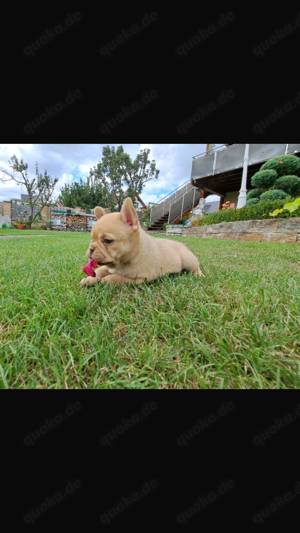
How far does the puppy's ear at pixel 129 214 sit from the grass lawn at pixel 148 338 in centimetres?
58

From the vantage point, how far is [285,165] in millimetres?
9609

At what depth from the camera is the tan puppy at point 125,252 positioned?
161 centimetres

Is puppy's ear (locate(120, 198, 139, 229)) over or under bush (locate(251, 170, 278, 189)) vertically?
under

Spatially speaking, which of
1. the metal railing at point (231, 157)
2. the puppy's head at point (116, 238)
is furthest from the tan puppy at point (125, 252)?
the metal railing at point (231, 157)

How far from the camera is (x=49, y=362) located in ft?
2.80

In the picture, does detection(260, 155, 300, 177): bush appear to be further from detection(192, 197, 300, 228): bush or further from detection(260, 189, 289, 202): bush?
detection(192, 197, 300, 228): bush

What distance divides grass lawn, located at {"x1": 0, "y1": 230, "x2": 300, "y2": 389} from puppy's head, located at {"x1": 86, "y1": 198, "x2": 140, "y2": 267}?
292 mm

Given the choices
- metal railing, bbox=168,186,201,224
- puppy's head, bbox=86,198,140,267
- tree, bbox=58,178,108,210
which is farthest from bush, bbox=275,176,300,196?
tree, bbox=58,178,108,210

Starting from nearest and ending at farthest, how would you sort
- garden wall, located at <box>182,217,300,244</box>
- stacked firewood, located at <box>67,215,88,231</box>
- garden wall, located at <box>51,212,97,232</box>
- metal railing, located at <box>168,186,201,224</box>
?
garden wall, located at <box>182,217,300,244</box> → metal railing, located at <box>168,186,201,224</box> → garden wall, located at <box>51,212,97,232</box> → stacked firewood, located at <box>67,215,88,231</box>

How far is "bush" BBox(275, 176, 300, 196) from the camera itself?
29.9ft

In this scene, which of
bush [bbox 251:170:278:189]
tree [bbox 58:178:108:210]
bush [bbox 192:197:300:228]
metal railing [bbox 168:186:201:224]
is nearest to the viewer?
bush [bbox 192:197:300:228]

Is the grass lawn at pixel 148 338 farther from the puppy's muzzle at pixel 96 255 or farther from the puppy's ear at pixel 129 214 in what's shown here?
the puppy's ear at pixel 129 214
